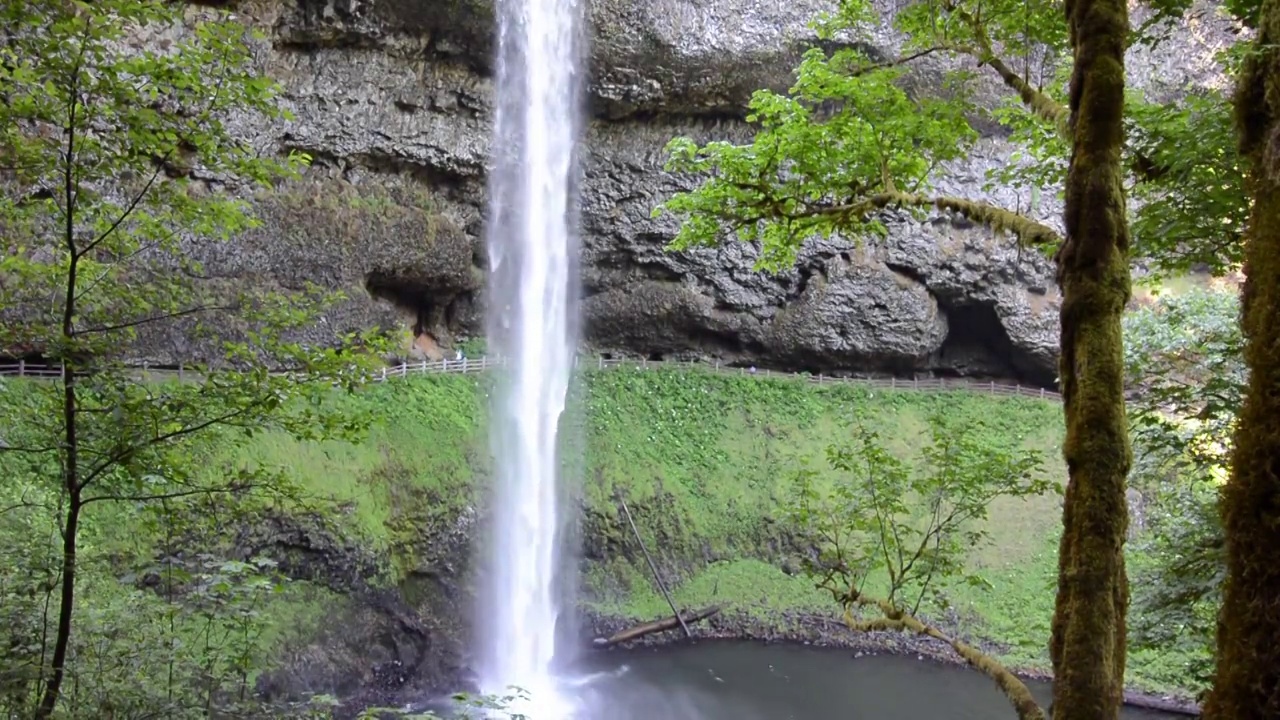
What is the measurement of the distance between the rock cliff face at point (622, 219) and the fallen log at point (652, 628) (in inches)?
404

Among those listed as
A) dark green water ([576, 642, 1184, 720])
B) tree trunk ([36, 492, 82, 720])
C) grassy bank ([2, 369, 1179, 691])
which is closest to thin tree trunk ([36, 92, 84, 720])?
tree trunk ([36, 492, 82, 720])

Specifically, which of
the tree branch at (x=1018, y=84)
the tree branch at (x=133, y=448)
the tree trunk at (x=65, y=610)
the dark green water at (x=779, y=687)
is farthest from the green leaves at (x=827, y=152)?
the dark green water at (x=779, y=687)

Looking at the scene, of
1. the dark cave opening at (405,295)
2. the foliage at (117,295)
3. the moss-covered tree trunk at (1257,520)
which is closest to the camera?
the moss-covered tree trunk at (1257,520)

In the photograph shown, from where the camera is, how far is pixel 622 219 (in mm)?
24578

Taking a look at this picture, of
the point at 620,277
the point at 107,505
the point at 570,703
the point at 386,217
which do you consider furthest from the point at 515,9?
the point at 570,703

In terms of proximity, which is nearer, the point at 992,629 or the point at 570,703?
the point at 570,703

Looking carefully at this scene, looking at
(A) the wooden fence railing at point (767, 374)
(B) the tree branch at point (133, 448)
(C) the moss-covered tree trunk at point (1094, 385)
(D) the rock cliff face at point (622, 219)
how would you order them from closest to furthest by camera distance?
(C) the moss-covered tree trunk at point (1094, 385)
(B) the tree branch at point (133, 448)
(D) the rock cliff face at point (622, 219)
(A) the wooden fence railing at point (767, 374)

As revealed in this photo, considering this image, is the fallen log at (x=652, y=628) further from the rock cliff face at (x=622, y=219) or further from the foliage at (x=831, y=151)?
the foliage at (x=831, y=151)

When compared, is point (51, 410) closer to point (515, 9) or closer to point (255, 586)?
point (255, 586)

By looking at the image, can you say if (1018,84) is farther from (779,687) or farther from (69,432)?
(779,687)

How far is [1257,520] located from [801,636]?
1629 centimetres

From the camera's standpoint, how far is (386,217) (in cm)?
2134

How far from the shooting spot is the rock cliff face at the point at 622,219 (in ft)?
66.4

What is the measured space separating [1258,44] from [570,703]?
1376 cm
